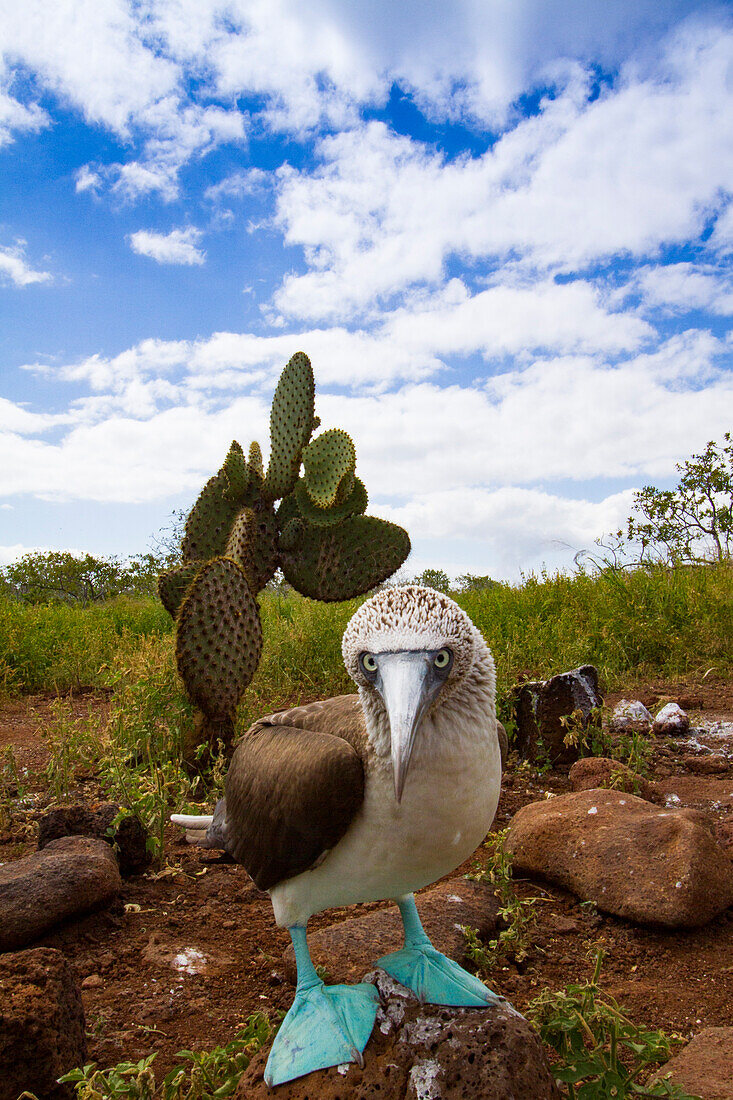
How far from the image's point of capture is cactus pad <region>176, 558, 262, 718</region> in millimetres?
4723

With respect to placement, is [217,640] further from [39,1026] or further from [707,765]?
[707,765]

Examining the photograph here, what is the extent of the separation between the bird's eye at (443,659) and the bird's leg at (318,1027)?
98 centimetres

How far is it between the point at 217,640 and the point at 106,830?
5.08ft

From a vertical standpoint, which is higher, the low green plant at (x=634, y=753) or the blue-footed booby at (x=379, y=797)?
the blue-footed booby at (x=379, y=797)

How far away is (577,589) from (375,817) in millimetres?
7237

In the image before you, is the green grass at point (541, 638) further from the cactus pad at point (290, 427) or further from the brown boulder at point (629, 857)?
the brown boulder at point (629, 857)

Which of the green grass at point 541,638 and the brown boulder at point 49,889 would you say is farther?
the green grass at point 541,638

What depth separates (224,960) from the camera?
9.22ft

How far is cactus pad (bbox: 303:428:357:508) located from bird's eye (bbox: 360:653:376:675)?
3936 mm

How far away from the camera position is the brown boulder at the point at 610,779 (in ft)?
13.6

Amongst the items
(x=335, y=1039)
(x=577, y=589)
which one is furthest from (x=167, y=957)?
(x=577, y=589)

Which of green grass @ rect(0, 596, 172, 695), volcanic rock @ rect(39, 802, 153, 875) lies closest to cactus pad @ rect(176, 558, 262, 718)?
volcanic rock @ rect(39, 802, 153, 875)

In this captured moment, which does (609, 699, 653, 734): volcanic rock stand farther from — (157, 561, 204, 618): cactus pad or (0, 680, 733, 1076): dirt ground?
(157, 561, 204, 618): cactus pad

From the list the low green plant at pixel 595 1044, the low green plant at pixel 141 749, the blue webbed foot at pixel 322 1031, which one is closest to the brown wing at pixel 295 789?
the blue webbed foot at pixel 322 1031
